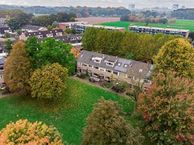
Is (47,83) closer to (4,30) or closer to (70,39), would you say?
(70,39)

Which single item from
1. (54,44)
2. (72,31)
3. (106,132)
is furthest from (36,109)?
(72,31)

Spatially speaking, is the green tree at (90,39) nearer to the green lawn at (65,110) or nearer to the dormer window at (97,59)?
the dormer window at (97,59)

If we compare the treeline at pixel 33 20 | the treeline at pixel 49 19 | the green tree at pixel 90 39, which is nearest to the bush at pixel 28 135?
the green tree at pixel 90 39

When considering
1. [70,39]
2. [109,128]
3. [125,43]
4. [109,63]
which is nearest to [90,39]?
[125,43]

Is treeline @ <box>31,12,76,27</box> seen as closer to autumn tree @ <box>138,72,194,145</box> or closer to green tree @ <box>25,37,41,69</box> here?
green tree @ <box>25,37,41,69</box>

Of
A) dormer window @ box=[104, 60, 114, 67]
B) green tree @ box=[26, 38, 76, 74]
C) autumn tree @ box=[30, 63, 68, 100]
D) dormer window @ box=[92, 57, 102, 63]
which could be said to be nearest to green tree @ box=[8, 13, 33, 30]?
dormer window @ box=[92, 57, 102, 63]

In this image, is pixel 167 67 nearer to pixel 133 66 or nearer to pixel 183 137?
pixel 133 66
